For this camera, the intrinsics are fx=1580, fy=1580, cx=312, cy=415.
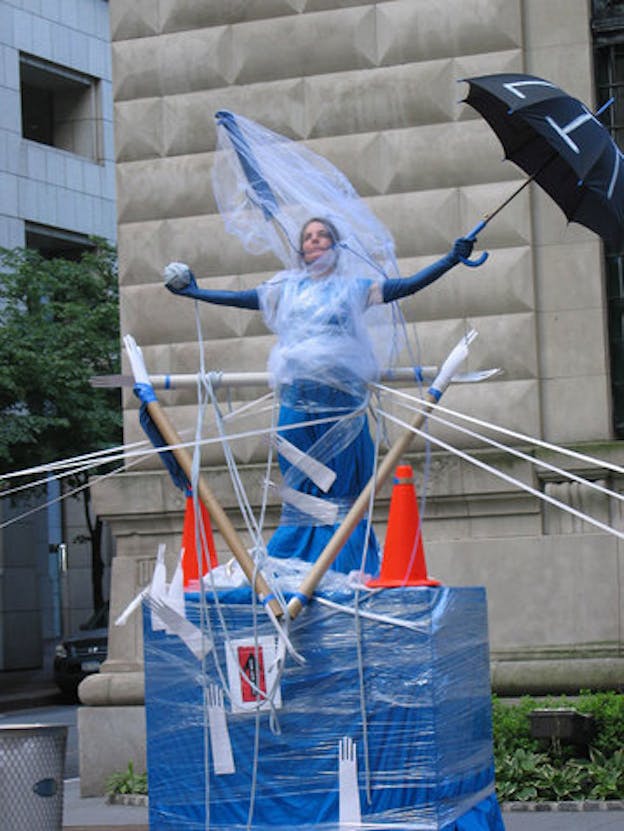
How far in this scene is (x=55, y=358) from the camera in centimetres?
2778

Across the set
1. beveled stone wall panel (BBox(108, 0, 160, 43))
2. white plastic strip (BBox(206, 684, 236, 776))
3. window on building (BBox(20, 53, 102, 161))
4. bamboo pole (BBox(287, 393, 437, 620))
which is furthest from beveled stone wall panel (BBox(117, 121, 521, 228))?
window on building (BBox(20, 53, 102, 161))

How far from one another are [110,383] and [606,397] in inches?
208

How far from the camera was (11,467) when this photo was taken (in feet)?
91.4

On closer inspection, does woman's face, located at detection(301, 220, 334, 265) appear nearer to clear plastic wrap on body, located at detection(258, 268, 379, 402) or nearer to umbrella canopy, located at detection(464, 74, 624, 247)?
clear plastic wrap on body, located at detection(258, 268, 379, 402)

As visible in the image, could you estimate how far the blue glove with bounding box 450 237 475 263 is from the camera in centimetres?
689

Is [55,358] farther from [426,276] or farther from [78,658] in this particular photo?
[426,276]

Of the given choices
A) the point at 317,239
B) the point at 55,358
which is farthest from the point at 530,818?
the point at 55,358

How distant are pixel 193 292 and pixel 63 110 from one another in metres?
32.6

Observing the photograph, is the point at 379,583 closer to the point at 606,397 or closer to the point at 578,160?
the point at 578,160

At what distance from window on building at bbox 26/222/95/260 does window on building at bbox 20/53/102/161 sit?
7.79 feet

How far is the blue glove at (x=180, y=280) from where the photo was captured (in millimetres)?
7312

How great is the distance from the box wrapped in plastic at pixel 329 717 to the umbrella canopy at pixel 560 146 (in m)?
1.83

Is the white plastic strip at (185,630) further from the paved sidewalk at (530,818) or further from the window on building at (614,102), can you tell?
the window on building at (614,102)

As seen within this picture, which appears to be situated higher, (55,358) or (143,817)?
(55,358)
